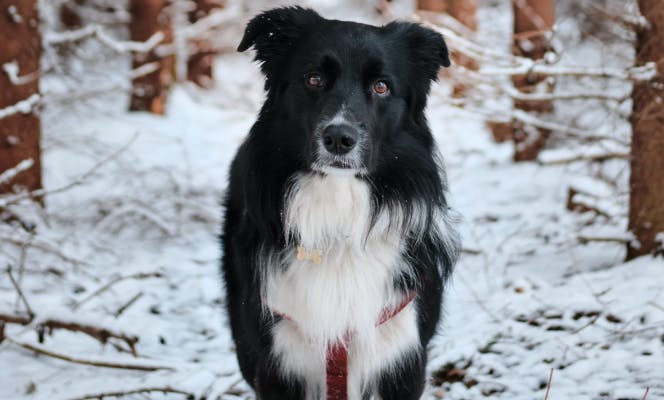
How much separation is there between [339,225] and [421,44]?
39.7 inches

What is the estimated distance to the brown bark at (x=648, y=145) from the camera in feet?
13.3

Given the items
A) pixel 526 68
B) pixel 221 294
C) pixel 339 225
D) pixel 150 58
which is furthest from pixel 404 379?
pixel 150 58

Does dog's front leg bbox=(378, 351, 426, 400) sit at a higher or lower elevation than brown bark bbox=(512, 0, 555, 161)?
lower


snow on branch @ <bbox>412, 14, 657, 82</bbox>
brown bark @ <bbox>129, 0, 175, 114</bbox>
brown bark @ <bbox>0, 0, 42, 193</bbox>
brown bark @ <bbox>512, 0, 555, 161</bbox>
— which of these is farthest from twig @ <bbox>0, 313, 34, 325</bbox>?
brown bark @ <bbox>129, 0, 175, 114</bbox>

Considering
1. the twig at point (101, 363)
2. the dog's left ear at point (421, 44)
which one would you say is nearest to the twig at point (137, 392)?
the twig at point (101, 363)

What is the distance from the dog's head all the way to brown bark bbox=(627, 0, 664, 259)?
1.70m

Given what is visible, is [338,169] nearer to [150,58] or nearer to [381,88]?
[381,88]

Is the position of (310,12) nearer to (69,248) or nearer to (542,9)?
(69,248)

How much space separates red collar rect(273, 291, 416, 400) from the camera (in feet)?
9.38

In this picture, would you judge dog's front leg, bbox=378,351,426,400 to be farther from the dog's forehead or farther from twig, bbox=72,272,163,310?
twig, bbox=72,272,163,310

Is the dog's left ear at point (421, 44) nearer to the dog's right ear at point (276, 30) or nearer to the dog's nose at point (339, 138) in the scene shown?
the dog's right ear at point (276, 30)

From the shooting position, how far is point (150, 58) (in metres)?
11.3

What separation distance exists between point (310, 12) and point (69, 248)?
125 inches

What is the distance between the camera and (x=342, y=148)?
107 inches
